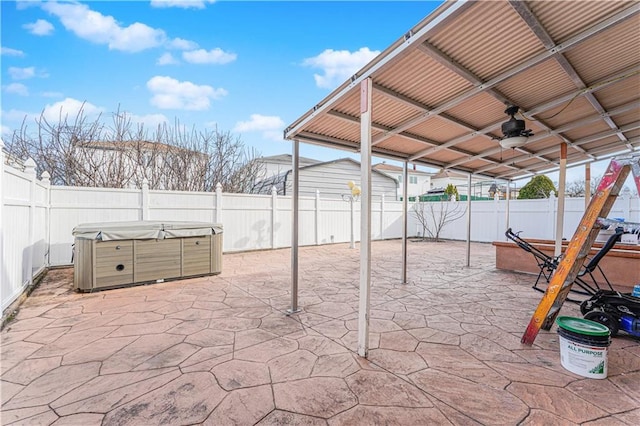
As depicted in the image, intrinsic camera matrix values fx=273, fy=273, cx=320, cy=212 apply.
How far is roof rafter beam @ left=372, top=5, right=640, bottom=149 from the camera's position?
5.83 feet

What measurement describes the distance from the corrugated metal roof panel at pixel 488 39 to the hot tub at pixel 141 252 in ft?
15.1

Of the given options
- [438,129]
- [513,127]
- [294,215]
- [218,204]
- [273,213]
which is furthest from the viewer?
[273,213]

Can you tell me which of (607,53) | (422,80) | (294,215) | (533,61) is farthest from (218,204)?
(607,53)

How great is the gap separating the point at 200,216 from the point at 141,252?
9.44 ft

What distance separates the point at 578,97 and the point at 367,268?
3.03m

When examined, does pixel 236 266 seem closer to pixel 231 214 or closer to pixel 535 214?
pixel 231 214

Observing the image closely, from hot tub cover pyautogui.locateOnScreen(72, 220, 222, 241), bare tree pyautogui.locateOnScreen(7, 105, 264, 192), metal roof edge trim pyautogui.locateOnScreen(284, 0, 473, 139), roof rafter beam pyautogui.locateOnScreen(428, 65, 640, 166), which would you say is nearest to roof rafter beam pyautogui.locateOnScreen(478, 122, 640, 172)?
roof rafter beam pyautogui.locateOnScreen(428, 65, 640, 166)

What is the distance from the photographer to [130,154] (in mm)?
8000

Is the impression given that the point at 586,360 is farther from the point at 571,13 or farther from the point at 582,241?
the point at 571,13

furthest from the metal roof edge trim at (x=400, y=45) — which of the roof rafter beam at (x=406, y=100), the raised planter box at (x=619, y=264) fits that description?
the raised planter box at (x=619, y=264)

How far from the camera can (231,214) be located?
25.8ft

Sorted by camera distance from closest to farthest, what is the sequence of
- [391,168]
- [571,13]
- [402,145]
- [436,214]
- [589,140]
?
[571,13]
[402,145]
[589,140]
[436,214]
[391,168]

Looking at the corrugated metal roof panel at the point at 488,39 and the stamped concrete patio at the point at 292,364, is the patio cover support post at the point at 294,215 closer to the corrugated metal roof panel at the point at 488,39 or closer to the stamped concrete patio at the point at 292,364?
the stamped concrete patio at the point at 292,364

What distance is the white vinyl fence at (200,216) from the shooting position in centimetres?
360
